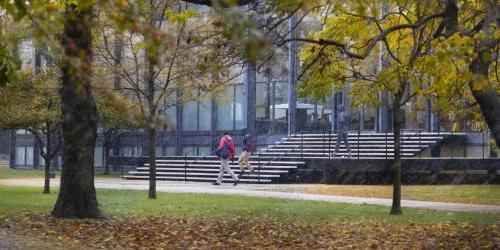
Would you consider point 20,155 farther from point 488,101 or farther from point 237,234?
point 488,101

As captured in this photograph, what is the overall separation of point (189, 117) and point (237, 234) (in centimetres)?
3051

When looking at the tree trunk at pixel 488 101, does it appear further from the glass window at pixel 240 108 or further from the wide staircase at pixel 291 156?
the glass window at pixel 240 108

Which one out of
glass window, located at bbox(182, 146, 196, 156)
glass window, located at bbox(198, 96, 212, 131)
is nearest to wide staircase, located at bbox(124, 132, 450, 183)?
glass window, located at bbox(182, 146, 196, 156)

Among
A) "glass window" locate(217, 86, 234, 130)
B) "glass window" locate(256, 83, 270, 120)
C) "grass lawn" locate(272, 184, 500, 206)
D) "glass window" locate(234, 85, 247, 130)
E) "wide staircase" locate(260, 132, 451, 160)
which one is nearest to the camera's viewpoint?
"grass lawn" locate(272, 184, 500, 206)

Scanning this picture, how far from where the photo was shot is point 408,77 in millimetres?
12906

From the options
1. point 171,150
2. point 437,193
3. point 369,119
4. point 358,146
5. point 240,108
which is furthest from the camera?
point 171,150

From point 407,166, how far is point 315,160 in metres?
3.56

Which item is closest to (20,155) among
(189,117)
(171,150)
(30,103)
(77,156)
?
(171,150)

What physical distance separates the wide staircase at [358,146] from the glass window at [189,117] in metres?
→ 7.83

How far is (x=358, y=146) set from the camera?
29.2 m

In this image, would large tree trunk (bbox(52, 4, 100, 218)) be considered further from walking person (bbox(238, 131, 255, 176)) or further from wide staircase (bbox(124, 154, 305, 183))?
wide staircase (bbox(124, 154, 305, 183))

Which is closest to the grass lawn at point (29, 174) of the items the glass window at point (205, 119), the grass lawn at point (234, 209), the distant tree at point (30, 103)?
the glass window at point (205, 119)

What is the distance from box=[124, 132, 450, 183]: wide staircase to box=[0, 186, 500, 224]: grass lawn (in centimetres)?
891

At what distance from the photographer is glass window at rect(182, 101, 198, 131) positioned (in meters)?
41.1
